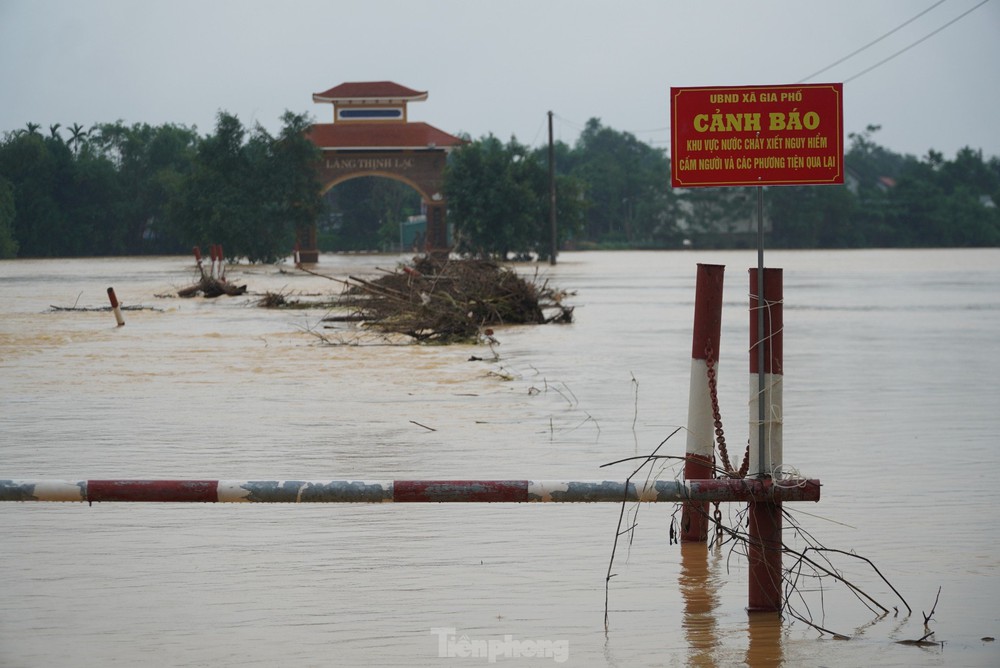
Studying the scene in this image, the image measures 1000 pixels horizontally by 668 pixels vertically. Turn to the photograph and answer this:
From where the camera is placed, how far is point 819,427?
10789 millimetres

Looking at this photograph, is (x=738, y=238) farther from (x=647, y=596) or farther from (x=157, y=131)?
(x=647, y=596)

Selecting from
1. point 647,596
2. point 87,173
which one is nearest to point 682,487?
point 647,596

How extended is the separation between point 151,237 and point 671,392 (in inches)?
2652

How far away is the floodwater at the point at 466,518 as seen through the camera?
5066mm

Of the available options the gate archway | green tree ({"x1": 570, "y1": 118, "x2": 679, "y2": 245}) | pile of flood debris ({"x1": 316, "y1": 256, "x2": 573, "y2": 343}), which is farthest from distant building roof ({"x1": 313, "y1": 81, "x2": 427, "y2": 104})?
pile of flood debris ({"x1": 316, "y1": 256, "x2": 573, "y2": 343})

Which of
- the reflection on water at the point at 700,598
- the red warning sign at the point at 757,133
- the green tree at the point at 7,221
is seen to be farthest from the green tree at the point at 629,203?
the red warning sign at the point at 757,133

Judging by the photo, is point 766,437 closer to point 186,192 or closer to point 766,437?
point 766,437

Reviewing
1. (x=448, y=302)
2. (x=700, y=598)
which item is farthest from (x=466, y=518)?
(x=448, y=302)

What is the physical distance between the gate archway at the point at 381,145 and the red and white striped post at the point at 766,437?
62.4 metres

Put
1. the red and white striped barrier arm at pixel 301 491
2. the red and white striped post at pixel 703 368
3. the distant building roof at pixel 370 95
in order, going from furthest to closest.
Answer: the distant building roof at pixel 370 95
the red and white striped post at pixel 703 368
the red and white striped barrier arm at pixel 301 491

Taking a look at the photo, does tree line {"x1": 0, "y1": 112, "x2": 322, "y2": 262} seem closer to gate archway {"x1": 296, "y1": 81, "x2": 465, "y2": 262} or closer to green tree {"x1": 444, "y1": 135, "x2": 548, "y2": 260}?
gate archway {"x1": 296, "y1": 81, "x2": 465, "y2": 262}

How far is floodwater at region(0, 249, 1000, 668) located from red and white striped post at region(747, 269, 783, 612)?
155mm

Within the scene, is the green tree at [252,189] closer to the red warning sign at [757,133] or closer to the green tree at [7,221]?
the green tree at [7,221]

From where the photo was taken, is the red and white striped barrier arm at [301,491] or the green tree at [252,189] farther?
the green tree at [252,189]
